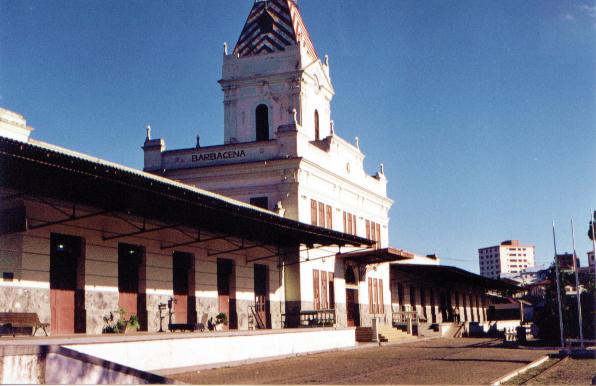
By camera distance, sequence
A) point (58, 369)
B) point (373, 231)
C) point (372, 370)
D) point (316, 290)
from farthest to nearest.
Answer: point (373, 231) < point (316, 290) < point (372, 370) < point (58, 369)

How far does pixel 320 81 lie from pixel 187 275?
686 inches

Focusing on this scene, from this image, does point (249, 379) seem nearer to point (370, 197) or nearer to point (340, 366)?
point (340, 366)

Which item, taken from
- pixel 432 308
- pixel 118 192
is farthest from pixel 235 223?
pixel 432 308

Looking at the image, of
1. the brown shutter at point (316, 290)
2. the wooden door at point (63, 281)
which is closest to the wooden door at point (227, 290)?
the brown shutter at point (316, 290)

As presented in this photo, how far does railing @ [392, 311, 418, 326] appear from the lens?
3897 cm

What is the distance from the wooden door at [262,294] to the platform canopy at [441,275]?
47.8ft

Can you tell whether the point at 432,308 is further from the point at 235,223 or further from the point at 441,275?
the point at 235,223

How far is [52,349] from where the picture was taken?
8.44 metres

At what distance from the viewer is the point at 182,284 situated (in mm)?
23922

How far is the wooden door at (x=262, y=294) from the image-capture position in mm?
28406

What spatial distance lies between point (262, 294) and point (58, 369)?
20.5m

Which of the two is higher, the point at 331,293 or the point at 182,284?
the point at 182,284

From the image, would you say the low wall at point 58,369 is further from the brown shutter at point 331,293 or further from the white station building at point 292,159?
the brown shutter at point 331,293

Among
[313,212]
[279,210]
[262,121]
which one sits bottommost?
[279,210]
